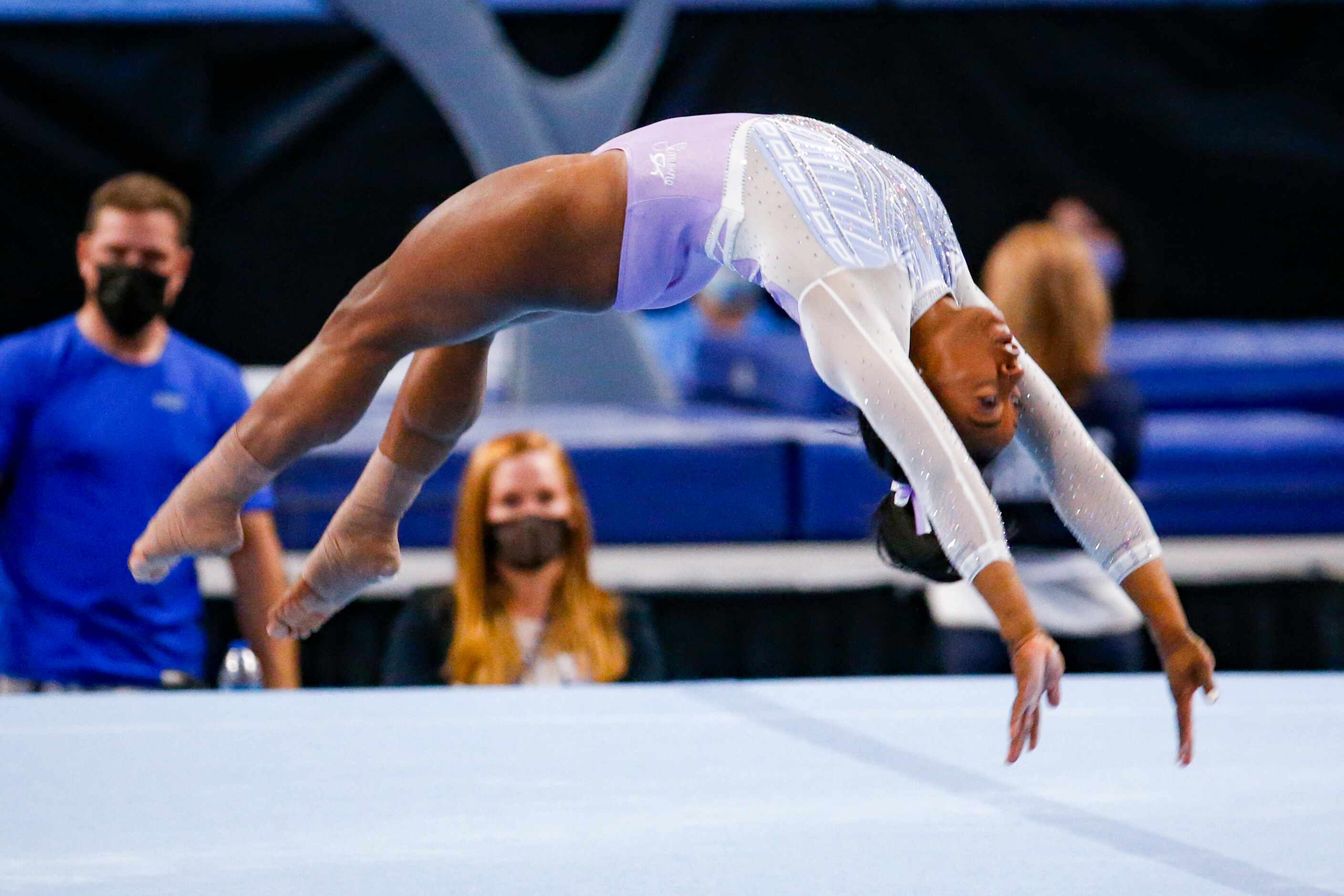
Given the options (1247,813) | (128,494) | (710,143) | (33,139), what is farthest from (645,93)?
(1247,813)

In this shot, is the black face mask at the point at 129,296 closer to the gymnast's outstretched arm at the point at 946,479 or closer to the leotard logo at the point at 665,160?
the leotard logo at the point at 665,160

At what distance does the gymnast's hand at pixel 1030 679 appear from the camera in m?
1.42

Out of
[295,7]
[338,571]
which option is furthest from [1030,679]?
[295,7]

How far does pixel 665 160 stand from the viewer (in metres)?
1.76

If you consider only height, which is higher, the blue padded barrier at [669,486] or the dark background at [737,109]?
the dark background at [737,109]

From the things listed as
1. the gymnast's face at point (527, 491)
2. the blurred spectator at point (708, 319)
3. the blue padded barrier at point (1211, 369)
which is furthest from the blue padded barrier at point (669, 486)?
the blurred spectator at point (708, 319)

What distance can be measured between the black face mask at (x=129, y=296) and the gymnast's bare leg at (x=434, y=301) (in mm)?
584

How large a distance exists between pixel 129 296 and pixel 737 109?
2.48 metres

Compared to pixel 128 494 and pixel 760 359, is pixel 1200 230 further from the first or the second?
pixel 128 494

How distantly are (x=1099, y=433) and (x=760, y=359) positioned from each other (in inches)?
69.1

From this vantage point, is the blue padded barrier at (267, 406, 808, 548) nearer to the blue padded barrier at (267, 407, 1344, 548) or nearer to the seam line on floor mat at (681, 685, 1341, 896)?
the blue padded barrier at (267, 407, 1344, 548)

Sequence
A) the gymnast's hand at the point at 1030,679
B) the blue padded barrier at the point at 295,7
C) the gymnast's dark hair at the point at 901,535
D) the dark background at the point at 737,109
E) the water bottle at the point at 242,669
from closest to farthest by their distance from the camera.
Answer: the gymnast's hand at the point at 1030,679
the gymnast's dark hair at the point at 901,535
the water bottle at the point at 242,669
the blue padded barrier at the point at 295,7
the dark background at the point at 737,109

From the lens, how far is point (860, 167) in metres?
1.75

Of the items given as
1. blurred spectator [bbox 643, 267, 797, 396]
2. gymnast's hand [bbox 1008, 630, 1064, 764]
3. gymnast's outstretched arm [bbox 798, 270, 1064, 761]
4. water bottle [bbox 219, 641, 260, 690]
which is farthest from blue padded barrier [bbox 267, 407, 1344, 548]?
blurred spectator [bbox 643, 267, 797, 396]
